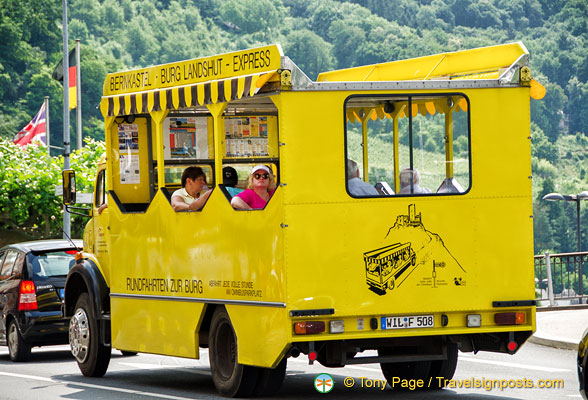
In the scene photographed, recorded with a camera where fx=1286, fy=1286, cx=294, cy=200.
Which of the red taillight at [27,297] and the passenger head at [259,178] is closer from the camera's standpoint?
the passenger head at [259,178]

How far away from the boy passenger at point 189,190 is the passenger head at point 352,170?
69.6 inches

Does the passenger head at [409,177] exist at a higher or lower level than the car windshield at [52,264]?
higher

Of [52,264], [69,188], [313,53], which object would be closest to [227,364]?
[69,188]

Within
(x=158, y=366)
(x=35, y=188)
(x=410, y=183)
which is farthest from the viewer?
(x=35, y=188)

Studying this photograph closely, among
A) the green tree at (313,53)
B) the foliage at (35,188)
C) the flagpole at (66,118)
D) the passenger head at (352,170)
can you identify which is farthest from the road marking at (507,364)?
the green tree at (313,53)

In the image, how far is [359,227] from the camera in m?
10.2

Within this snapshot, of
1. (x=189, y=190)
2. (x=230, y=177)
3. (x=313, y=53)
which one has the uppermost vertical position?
(x=313, y=53)

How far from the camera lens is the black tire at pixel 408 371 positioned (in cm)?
1173

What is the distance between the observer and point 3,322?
656 inches

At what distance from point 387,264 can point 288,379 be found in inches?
115

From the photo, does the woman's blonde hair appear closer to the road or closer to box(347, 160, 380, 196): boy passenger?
box(347, 160, 380, 196): boy passenger

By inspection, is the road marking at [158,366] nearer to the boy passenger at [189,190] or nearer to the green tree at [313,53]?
the boy passenger at [189,190]

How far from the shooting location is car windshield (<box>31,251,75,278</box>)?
16.4 meters

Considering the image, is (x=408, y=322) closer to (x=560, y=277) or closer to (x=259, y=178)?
(x=259, y=178)
